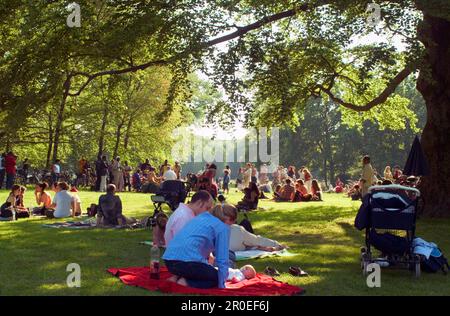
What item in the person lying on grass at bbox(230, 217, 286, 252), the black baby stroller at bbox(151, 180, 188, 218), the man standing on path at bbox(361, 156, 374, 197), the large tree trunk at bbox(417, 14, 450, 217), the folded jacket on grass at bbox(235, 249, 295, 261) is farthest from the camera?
the man standing on path at bbox(361, 156, 374, 197)

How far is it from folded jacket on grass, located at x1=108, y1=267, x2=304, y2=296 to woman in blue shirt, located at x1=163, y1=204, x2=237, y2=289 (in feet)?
0.45

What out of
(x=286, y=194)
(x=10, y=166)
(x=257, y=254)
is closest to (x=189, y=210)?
(x=257, y=254)

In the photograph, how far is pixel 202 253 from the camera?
7.75 meters

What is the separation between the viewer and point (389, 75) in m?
18.1

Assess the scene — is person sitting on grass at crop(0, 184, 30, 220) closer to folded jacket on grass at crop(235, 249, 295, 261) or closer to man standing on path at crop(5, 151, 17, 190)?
folded jacket on grass at crop(235, 249, 295, 261)

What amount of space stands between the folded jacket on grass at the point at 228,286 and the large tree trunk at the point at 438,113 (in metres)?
11.5

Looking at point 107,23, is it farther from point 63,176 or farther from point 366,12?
point 63,176

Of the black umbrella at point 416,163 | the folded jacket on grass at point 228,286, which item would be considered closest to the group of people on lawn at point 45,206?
the folded jacket on grass at point 228,286

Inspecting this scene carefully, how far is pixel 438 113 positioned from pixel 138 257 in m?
12.0

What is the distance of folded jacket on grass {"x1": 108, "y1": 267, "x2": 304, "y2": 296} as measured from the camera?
7504 millimetres

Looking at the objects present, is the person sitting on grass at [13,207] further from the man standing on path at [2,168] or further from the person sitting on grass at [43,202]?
the man standing on path at [2,168]

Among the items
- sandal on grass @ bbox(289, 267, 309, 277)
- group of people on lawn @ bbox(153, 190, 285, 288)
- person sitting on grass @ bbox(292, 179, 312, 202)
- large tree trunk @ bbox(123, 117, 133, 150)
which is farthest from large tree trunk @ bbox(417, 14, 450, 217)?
large tree trunk @ bbox(123, 117, 133, 150)

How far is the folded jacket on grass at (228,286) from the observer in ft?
24.6
